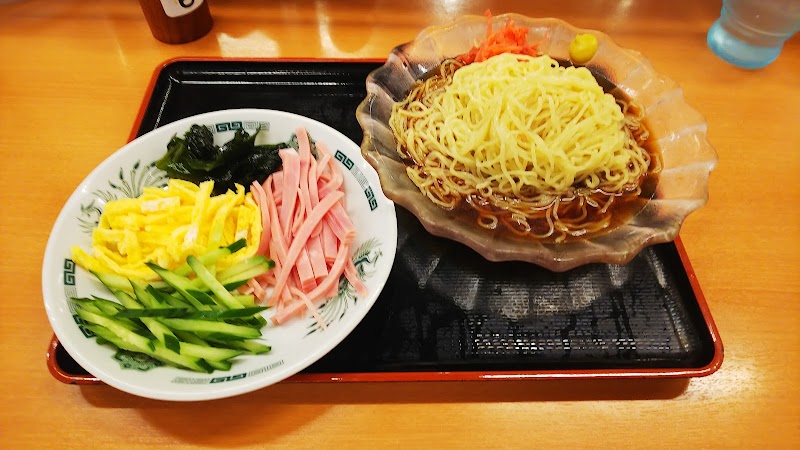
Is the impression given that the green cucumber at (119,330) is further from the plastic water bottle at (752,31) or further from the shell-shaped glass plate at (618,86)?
the plastic water bottle at (752,31)

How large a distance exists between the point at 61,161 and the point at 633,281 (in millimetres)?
2109

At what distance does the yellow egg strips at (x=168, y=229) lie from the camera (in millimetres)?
1400

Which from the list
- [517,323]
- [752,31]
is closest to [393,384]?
[517,323]

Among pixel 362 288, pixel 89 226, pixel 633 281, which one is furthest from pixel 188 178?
pixel 633 281

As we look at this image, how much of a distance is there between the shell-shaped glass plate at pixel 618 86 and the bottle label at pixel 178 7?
3.70 feet

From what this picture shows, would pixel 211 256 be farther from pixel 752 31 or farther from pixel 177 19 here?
pixel 752 31

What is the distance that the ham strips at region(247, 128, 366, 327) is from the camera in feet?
4.63

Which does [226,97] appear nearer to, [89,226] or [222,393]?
[89,226]

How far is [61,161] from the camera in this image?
6.21ft

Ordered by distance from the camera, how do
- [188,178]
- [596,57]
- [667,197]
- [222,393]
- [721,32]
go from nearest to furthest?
[222,393], [667,197], [188,178], [596,57], [721,32]

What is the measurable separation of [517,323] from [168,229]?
108 cm

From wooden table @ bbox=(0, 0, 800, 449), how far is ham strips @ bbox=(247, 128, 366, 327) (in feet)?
0.87

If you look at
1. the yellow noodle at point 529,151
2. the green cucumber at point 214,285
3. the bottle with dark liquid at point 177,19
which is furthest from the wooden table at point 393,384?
the yellow noodle at point 529,151

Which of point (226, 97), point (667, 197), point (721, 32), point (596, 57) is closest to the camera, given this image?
point (667, 197)
